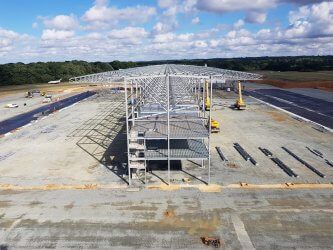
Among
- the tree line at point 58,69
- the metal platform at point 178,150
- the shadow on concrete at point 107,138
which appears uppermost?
the tree line at point 58,69

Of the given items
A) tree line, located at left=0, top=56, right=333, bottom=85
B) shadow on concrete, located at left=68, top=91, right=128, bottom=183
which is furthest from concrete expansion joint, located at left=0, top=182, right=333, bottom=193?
tree line, located at left=0, top=56, right=333, bottom=85

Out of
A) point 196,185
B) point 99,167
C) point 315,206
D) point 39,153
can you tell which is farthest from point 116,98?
point 315,206

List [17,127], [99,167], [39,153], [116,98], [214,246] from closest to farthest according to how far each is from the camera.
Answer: [214,246]
[99,167]
[39,153]
[17,127]
[116,98]

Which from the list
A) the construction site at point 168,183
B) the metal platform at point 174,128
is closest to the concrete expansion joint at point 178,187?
the construction site at point 168,183

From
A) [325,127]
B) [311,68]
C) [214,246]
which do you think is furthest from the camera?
[311,68]

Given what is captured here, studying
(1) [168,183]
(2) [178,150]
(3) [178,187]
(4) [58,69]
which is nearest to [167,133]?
(2) [178,150]

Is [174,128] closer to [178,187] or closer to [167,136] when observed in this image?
[167,136]

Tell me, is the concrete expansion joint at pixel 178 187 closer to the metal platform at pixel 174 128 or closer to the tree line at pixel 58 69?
the metal platform at pixel 174 128

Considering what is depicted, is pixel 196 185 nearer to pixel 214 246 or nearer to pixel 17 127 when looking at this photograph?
pixel 214 246
